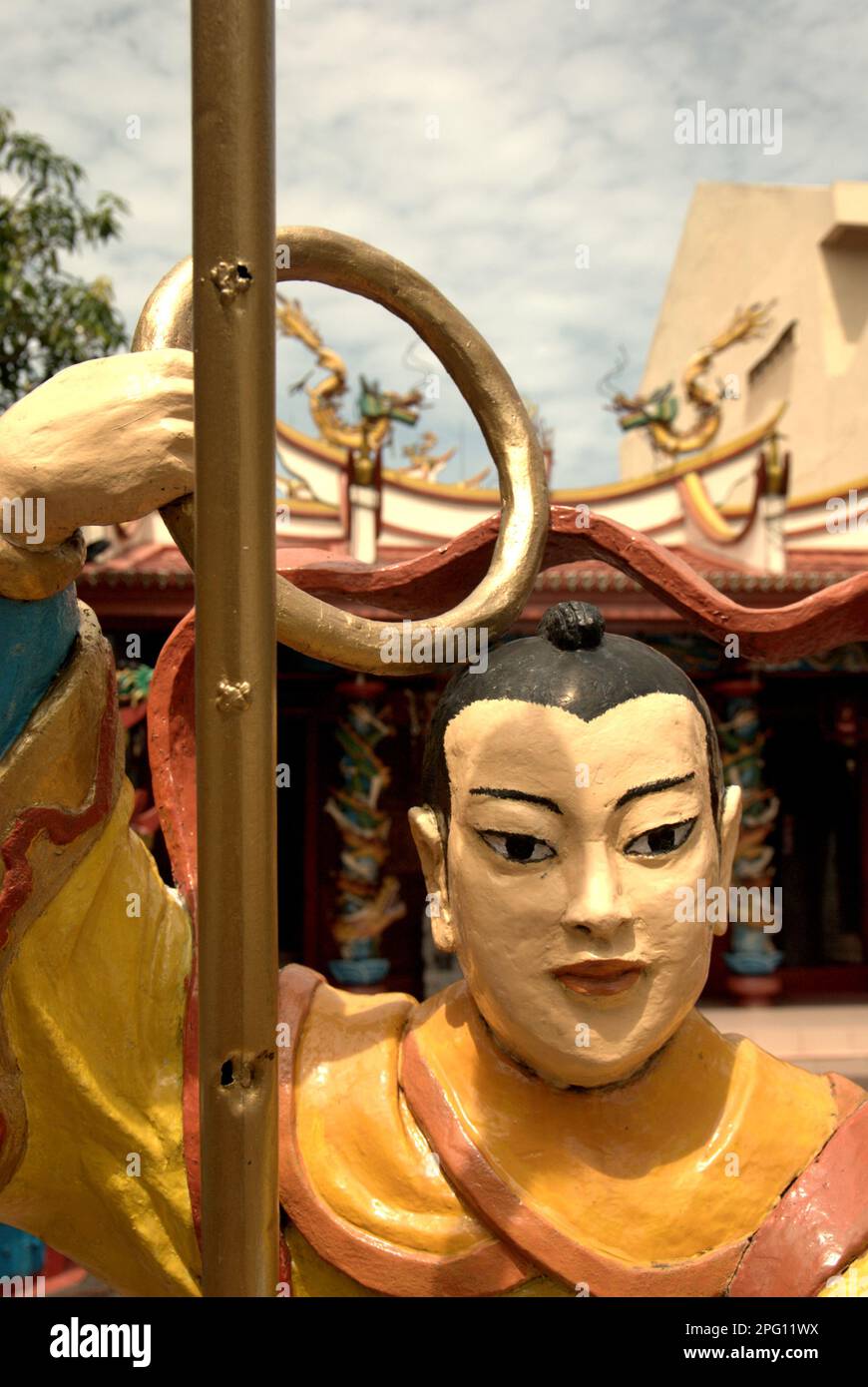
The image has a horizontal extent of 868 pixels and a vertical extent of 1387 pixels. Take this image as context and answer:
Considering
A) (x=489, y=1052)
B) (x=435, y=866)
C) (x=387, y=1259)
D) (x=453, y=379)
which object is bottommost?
(x=387, y=1259)

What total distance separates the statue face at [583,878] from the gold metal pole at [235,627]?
0.60 meters

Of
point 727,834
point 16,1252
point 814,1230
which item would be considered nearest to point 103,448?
point 727,834

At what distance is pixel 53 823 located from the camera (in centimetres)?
148

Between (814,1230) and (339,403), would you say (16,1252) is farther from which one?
(339,403)

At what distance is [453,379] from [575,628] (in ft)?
1.34

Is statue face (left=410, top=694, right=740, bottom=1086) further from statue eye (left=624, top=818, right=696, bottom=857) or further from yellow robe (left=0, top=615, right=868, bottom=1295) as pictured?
yellow robe (left=0, top=615, right=868, bottom=1295)

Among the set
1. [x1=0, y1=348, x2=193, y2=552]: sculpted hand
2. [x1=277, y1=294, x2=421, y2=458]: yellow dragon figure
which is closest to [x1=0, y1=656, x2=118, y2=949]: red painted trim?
[x1=0, y1=348, x2=193, y2=552]: sculpted hand

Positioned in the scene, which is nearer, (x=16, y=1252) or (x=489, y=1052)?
(x=489, y=1052)

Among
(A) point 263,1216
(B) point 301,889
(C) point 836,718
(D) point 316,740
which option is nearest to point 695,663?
(C) point 836,718

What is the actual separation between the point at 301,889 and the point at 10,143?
476cm

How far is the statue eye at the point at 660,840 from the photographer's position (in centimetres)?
156

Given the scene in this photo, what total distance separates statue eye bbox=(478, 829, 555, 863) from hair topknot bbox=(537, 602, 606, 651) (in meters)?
0.30

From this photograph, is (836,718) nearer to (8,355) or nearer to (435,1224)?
(8,355)

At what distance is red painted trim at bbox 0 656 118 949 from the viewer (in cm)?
146
